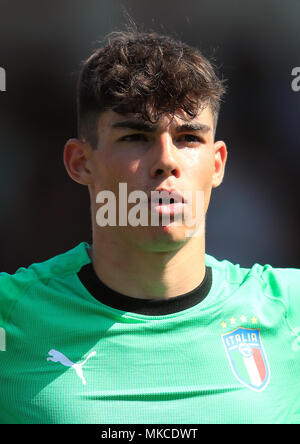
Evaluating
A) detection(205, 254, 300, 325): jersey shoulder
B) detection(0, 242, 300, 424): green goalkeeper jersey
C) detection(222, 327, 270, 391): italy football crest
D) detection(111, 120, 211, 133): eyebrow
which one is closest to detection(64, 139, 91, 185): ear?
detection(111, 120, 211, 133): eyebrow

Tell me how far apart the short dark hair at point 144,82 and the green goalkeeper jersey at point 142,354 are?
66 centimetres

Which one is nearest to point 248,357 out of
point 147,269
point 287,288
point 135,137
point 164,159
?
point 287,288

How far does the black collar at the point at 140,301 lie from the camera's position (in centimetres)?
225

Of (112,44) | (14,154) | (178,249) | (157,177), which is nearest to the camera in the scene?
(157,177)

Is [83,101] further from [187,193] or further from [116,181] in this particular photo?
[187,193]

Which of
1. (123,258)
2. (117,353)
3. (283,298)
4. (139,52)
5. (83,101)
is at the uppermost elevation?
(139,52)

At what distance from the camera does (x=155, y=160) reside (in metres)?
2.12

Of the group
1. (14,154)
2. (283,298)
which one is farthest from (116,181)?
(14,154)

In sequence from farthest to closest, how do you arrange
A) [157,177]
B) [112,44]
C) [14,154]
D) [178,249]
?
1. [14,154]
2. [112,44]
3. [178,249]
4. [157,177]

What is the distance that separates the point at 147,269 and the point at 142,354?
1.07 feet

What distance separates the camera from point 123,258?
230 centimetres

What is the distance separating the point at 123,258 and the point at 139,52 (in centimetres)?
83

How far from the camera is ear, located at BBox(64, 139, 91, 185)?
243cm

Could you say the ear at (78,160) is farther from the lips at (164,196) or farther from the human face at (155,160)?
the lips at (164,196)
